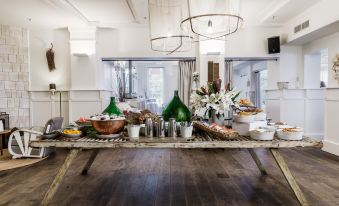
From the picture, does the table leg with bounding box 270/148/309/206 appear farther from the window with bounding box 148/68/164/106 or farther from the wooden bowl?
the window with bounding box 148/68/164/106

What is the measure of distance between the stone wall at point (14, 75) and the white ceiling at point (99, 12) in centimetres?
35

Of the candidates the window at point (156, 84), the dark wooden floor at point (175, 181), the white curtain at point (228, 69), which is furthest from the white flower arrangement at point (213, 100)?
the window at point (156, 84)

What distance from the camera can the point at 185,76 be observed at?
21.4ft

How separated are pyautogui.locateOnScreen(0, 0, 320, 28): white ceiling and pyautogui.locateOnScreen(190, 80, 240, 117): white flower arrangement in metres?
2.84

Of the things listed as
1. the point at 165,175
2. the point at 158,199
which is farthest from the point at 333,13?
the point at 158,199

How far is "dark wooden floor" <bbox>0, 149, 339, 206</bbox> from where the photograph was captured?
8.45 ft

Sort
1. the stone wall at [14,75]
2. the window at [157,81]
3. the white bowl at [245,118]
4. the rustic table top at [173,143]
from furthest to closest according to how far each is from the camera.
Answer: the window at [157,81]
the stone wall at [14,75]
the white bowl at [245,118]
the rustic table top at [173,143]

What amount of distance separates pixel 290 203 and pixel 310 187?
59 centimetres

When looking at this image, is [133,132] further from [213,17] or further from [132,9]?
[132,9]

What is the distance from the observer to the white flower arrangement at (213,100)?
2.38m

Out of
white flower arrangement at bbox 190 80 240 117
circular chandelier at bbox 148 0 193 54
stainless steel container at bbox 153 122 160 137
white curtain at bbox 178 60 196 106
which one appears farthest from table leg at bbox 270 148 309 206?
white curtain at bbox 178 60 196 106

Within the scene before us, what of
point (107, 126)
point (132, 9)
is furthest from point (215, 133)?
point (132, 9)

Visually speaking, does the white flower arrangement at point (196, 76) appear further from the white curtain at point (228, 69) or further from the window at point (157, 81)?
the window at point (157, 81)

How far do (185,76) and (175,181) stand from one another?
3712 millimetres
